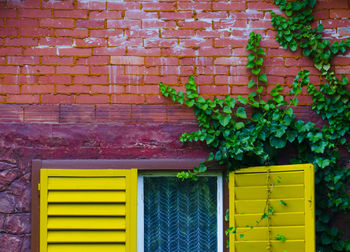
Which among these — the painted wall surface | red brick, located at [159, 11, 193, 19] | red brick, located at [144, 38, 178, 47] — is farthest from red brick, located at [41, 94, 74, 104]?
red brick, located at [159, 11, 193, 19]

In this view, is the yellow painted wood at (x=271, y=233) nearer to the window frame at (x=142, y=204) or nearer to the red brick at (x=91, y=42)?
the window frame at (x=142, y=204)

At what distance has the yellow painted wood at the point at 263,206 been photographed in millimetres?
3475

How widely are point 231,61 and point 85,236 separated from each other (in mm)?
1804

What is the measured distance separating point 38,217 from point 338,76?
2645mm

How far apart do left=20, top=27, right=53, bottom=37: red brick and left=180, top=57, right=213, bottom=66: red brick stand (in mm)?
1100

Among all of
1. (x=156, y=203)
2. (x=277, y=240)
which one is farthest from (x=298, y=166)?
(x=156, y=203)

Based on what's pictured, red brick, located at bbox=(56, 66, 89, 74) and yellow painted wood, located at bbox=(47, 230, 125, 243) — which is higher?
red brick, located at bbox=(56, 66, 89, 74)

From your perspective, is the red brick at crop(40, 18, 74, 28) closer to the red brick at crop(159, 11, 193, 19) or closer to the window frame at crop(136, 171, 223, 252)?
the red brick at crop(159, 11, 193, 19)

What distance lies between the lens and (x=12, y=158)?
3.66 metres

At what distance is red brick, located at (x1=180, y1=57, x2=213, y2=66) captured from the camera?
A: 12.5 ft

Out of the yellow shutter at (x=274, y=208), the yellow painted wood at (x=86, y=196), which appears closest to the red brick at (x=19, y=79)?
the yellow painted wood at (x=86, y=196)

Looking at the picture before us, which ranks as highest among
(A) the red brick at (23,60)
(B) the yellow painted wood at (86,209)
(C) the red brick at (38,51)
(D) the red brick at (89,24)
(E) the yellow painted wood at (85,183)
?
(D) the red brick at (89,24)

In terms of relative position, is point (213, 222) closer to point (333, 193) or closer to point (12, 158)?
point (333, 193)

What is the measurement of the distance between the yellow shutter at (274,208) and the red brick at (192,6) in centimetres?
137
